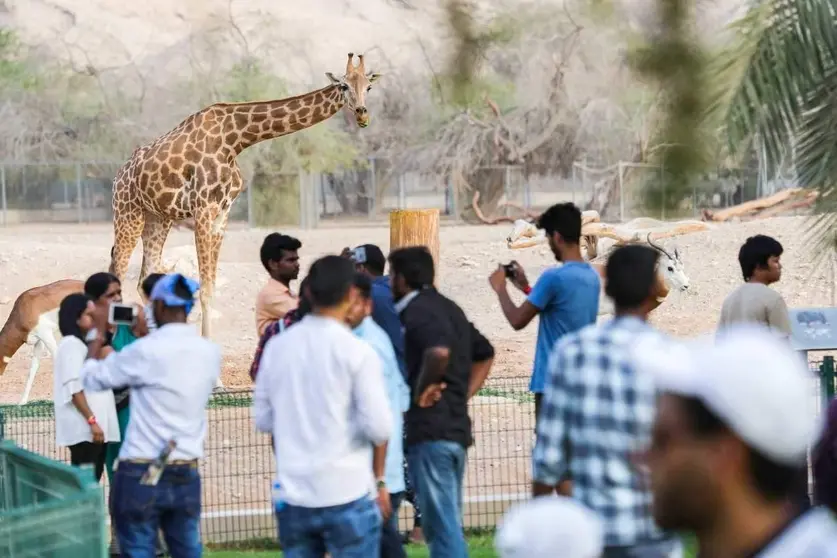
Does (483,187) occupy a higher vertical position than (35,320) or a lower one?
higher

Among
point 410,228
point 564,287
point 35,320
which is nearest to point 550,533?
point 564,287

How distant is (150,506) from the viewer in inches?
202

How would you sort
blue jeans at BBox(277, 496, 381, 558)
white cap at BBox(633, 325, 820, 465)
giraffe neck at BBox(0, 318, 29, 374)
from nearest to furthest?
white cap at BBox(633, 325, 820, 465) < blue jeans at BBox(277, 496, 381, 558) < giraffe neck at BBox(0, 318, 29, 374)

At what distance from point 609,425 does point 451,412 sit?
147cm

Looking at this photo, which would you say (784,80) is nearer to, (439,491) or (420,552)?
(420,552)

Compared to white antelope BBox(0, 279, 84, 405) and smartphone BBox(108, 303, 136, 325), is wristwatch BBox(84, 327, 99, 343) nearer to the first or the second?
smartphone BBox(108, 303, 136, 325)

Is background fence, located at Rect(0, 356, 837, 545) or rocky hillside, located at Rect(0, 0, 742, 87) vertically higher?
rocky hillside, located at Rect(0, 0, 742, 87)

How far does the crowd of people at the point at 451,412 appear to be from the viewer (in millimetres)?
2148

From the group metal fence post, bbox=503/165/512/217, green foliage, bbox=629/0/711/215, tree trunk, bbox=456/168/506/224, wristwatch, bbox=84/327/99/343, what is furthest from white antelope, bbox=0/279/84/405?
tree trunk, bbox=456/168/506/224

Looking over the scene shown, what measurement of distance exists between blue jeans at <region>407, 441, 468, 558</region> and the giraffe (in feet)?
31.1

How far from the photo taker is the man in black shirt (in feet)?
18.1

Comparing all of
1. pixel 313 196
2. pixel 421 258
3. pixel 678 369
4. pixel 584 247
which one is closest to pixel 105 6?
pixel 313 196

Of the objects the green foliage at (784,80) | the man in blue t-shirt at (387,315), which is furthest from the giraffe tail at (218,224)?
the man in blue t-shirt at (387,315)

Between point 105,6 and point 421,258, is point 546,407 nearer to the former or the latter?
point 421,258
